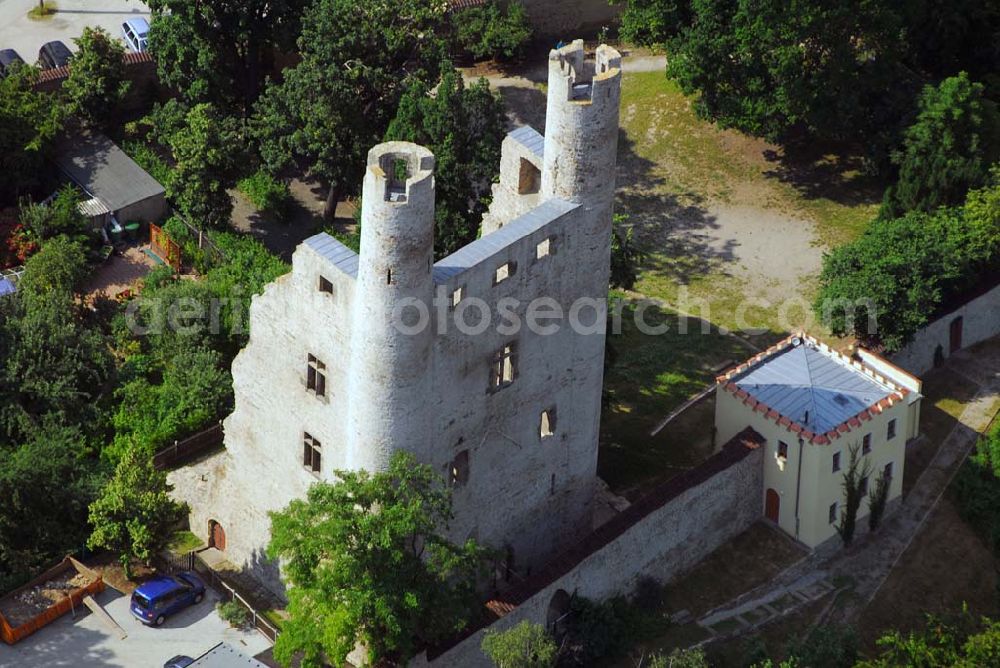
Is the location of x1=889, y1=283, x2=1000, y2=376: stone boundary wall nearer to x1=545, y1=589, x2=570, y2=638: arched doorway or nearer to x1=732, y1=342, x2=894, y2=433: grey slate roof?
x1=732, y1=342, x2=894, y2=433: grey slate roof

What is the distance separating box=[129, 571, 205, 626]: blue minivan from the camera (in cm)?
7700

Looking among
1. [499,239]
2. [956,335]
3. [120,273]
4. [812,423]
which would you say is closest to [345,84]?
[120,273]

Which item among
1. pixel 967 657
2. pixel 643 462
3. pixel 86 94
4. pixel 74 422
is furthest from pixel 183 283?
pixel 967 657

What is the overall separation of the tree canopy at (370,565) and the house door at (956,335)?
36371 mm

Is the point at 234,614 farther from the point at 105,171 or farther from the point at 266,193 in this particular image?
the point at 105,171

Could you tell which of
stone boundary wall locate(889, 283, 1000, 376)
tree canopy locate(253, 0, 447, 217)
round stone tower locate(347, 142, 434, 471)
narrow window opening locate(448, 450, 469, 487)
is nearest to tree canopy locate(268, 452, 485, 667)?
round stone tower locate(347, 142, 434, 471)

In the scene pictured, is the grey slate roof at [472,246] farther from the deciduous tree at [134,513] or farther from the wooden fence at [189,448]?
the wooden fence at [189,448]

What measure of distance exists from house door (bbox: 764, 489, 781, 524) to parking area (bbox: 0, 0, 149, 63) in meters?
50.4

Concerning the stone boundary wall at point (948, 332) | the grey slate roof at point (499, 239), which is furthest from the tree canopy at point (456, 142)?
the stone boundary wall at point (948, 332)

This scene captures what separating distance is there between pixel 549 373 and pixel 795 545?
16.1 meters

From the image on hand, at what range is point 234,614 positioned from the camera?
253 ft

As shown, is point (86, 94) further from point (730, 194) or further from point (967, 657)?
point (967, 657)

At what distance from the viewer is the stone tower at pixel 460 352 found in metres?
67.6

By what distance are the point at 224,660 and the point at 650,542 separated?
18417 millimetres
